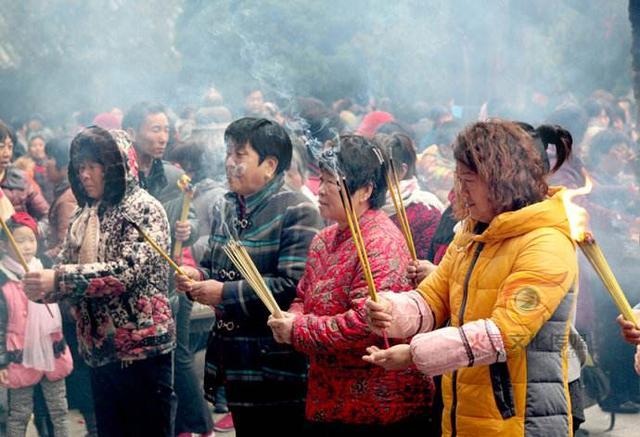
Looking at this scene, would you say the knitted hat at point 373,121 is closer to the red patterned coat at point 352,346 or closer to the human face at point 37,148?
the human face at point 37,148

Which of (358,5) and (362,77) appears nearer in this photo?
(358,5)

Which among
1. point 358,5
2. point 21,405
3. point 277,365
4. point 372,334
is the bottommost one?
point 21,405

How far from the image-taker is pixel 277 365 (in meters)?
3.90

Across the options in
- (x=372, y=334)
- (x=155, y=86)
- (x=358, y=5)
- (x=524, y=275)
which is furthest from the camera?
(x=358, y=5)

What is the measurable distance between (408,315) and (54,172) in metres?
3.79

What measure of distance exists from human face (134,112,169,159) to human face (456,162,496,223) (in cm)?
309

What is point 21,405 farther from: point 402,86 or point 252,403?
point 402,86

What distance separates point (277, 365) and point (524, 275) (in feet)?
4.82

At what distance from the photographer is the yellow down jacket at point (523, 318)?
2688 millimetres

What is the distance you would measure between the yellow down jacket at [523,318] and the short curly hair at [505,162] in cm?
6

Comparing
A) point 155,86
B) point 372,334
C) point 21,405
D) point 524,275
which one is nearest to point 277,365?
point 372,334

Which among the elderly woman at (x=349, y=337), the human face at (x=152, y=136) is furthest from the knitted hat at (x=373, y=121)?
the elderly woman at (x=349, y=337)

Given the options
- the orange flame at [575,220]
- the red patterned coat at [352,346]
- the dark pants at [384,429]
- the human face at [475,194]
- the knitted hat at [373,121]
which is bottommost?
the dark pants at [384,429]

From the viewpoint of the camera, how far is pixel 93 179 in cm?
444
